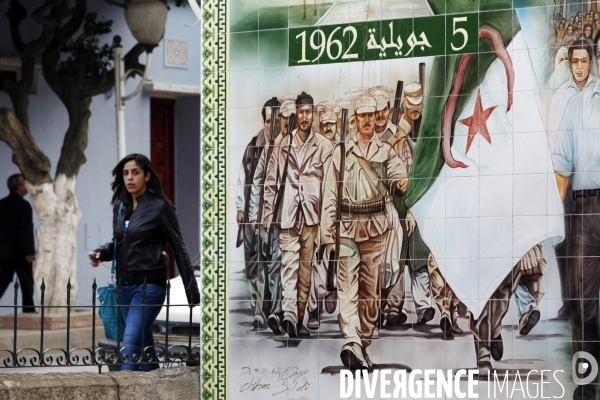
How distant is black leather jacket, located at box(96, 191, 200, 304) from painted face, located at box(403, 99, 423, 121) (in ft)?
6.39

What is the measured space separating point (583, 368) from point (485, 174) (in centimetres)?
133

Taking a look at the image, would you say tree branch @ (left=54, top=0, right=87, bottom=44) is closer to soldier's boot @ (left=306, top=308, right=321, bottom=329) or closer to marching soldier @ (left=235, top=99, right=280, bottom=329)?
marching soldier @ (left=235, top=99, right=280, bottom=329)

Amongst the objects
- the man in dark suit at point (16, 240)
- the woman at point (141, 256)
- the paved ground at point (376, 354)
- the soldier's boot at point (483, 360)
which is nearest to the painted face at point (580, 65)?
the paved ground at point (376, 354)

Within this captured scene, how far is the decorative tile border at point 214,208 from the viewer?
8.20 m

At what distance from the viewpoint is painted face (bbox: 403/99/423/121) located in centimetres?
772

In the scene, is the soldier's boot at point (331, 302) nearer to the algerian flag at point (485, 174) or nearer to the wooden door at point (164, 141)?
the algerian flag at point (485, 174)

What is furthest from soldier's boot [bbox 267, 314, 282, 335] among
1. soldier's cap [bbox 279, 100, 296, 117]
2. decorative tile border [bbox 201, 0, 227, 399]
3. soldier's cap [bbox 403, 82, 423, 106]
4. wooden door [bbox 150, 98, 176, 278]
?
wooden door [bbox 150, 98, 176, 278]

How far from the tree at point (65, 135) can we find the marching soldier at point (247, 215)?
24.7 feet

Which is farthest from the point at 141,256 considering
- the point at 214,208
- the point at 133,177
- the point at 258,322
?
the point at 258,322

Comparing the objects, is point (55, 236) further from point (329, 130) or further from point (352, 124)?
point (352, 124)

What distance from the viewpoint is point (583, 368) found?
7297 millimetres

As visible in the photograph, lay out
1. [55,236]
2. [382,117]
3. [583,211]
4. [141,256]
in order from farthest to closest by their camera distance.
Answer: [55,236] < [141,256] < [382,117] < [583,211]

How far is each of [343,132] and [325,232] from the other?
2.20ft

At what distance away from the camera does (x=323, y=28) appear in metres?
7.98
